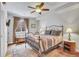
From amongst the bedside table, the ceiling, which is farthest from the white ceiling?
the bedside table

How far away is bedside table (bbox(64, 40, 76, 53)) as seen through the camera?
2435 millimetres

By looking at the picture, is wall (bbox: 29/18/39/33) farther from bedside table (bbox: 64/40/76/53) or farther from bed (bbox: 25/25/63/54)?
bedside table (bbox: 64/40/76/53)

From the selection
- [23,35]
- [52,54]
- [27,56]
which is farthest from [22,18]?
[52,54]

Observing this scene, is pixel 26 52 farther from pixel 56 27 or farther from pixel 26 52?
pixel 56 27

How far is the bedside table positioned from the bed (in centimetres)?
14

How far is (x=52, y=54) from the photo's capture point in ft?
8.13

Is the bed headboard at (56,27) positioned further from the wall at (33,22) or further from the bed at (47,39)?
the wall at (33,22)

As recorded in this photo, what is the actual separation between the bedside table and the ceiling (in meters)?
0.63

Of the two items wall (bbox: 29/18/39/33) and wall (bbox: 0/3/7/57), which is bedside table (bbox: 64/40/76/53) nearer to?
wall (bbox: 29/18/39/33)

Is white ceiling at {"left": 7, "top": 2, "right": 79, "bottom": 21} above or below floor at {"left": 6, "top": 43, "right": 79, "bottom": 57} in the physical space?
above

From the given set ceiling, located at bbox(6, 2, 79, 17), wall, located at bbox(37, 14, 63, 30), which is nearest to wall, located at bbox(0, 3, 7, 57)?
ceiling, located at bbox(6, 2, 79, 17)

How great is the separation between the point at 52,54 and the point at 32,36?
1.88 ft

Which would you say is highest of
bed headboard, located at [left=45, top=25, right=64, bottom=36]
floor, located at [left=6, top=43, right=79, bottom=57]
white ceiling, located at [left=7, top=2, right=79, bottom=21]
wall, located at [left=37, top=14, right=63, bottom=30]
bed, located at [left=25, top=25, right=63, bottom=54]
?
white ceiling, located at [left=7, top=2, right=79, bottom=21]

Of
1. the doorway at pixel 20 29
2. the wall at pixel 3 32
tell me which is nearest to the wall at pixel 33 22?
the doorway at pixel 20 29
